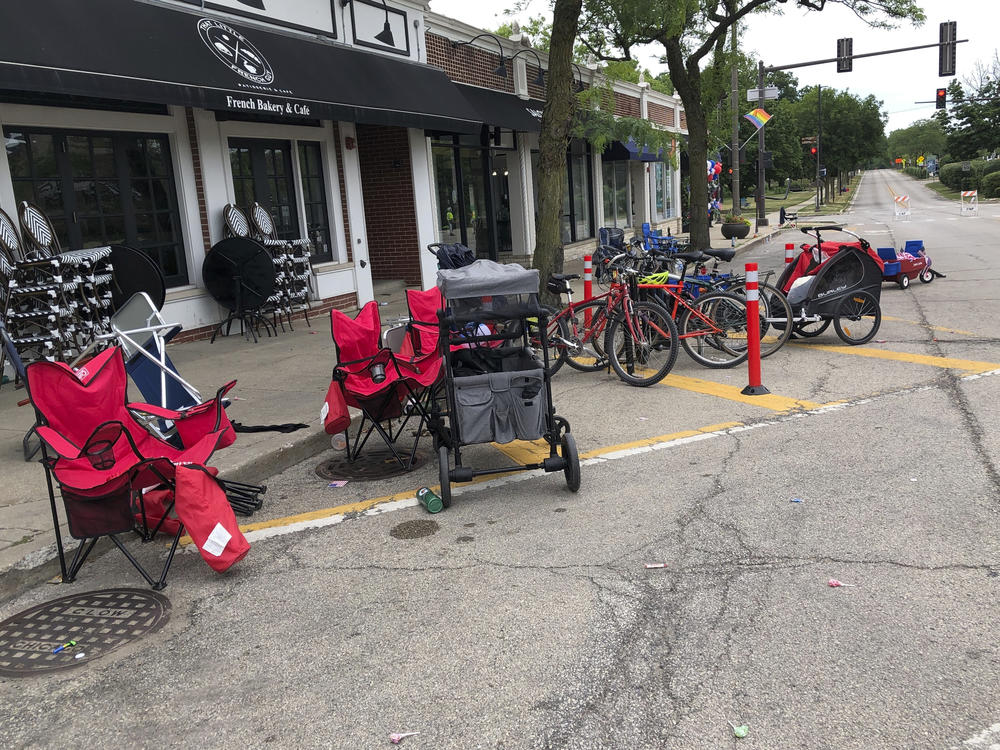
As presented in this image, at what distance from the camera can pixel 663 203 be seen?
1292 inches

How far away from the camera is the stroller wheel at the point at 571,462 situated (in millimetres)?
5195

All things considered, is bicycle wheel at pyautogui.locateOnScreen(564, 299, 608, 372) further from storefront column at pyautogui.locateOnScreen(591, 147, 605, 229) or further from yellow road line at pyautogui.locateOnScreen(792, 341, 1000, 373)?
storefront column at pyautogui.locateOnScreen(591, 147, 605, 229)

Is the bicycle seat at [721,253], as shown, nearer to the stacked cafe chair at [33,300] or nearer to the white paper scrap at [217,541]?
the white paper scrap at [217,541]

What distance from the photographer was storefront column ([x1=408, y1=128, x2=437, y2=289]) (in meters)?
14.8

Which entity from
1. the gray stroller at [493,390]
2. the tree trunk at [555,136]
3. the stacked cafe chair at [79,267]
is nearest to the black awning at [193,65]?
the stacked cafe chair at [79,267]

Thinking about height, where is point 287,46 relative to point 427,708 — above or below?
above

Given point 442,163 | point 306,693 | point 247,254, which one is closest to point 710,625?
point 306,693

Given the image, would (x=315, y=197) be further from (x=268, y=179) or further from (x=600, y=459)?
(x=600, y=459)

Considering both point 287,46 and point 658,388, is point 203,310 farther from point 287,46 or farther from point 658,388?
point 658,388

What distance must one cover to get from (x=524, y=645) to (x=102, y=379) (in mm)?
2735

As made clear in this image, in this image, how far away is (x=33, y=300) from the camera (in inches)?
332

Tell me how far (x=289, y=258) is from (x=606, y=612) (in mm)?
8993

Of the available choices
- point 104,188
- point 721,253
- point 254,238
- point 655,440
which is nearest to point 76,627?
point 655,440

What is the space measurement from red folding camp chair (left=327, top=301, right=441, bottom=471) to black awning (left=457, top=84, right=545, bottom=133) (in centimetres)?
1012
